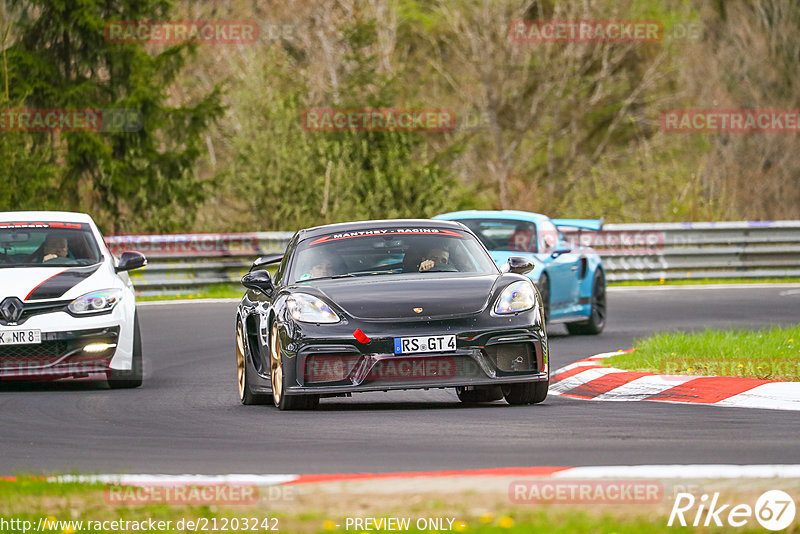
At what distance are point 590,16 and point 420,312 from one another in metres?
33.1

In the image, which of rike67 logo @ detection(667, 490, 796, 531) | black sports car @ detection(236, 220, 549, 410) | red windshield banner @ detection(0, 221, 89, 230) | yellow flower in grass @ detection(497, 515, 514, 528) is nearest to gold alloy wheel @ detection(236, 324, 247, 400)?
black sports car @ detection(236, 220, 549, 410)

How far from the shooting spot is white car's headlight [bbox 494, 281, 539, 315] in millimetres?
10125

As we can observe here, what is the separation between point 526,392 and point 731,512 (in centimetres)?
477

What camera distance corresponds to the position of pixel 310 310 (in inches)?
399

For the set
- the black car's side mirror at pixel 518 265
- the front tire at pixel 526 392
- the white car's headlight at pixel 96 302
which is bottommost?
the front tire at pixel 526 392

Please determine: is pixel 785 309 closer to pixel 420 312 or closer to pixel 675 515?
pixel 420 312

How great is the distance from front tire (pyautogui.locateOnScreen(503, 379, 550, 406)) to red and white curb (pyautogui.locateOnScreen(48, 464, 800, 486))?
3419 millimetres

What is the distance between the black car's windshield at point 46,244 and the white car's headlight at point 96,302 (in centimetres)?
62

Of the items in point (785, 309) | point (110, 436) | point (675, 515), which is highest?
point (675, 515)

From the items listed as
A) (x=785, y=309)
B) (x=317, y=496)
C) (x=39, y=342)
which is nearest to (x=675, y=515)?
(x=317, y=496)

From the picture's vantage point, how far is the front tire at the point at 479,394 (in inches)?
439

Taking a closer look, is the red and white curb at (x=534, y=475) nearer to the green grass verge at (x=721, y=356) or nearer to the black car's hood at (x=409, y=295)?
the black car's hood at (x=409, y=295)

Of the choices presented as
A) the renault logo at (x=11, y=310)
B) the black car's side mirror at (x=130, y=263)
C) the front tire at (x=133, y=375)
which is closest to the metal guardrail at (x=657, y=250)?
the black car's side mirror at (x=130, y=263)

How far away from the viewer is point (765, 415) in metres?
9.41
